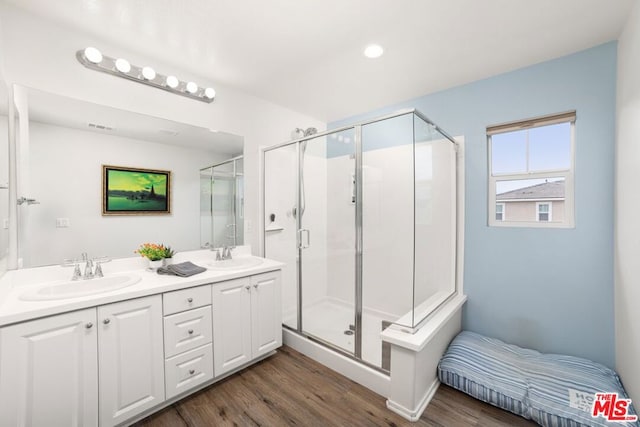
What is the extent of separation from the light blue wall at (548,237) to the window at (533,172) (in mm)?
77

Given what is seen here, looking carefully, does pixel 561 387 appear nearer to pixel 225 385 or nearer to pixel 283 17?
pixel 225 385

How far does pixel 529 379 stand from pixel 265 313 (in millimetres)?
1960

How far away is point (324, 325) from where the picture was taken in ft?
8.68

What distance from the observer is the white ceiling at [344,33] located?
1.60 metres

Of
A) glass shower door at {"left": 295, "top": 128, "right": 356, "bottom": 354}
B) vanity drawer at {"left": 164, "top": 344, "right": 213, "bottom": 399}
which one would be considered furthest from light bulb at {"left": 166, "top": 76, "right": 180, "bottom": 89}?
vanity drawer at {"left": 164, "top": 344, "right": 213, "bottom": 399}

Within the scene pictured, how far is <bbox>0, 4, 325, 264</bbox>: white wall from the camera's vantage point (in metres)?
1.64

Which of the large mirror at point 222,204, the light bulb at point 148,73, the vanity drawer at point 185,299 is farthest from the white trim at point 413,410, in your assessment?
the light bulb at point 148,73

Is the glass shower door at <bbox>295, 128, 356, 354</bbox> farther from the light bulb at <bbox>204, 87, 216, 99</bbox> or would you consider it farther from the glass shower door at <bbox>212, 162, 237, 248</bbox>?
the light bulb at <bbox>204, 87, 216, 99</bbox>

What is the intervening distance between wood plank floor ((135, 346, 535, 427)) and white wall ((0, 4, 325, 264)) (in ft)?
4.26

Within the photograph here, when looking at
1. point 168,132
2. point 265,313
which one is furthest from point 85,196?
point 265,313

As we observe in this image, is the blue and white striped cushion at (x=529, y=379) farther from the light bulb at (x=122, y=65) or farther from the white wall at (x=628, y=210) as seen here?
the light bulb at (x=122, y=65)

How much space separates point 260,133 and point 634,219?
291 centimetres

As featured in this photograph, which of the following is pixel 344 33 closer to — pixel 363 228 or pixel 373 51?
pixel 373 51

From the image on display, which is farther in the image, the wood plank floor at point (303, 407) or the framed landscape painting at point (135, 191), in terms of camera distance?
the framed landscape painting at point (135, 191)
